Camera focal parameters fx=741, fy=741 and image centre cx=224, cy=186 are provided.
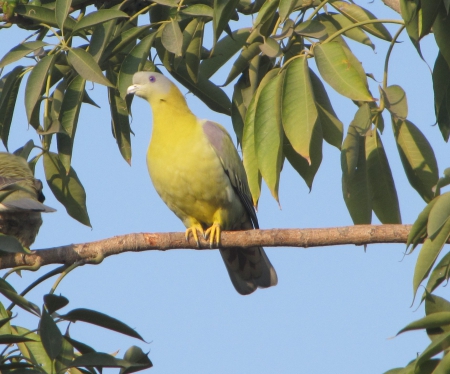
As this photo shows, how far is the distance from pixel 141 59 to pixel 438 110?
53.6 inches

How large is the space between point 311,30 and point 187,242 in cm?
127

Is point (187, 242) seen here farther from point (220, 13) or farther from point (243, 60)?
point (220, 13)

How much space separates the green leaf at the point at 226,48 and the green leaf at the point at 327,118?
0.45 m

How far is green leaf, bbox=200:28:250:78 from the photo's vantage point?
3.48 meters

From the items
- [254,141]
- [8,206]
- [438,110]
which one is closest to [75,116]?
[8,206]

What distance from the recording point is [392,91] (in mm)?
2883

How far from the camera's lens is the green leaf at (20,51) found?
10.5 feet

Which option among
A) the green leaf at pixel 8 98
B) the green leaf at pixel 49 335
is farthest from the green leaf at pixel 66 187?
the green leaf at pixel 49 335

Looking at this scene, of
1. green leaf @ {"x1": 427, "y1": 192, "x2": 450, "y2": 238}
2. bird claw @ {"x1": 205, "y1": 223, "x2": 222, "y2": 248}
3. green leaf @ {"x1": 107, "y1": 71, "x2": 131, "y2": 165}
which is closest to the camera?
green leaf @ {"x1": 427, "y1": 192, "x2": 450, "y2": 238}

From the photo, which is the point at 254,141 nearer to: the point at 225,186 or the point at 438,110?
the point at 438,110

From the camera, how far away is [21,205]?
13.0 ft

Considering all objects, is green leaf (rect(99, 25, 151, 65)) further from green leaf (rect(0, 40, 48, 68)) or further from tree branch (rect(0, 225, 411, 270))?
tree branch (rect(0, 225, 411, 270))

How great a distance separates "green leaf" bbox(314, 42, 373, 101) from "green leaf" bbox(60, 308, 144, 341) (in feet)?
3.82

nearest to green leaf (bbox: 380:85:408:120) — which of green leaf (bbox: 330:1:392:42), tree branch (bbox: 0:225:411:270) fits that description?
tree branch (bbox: 0:225:411:270)
